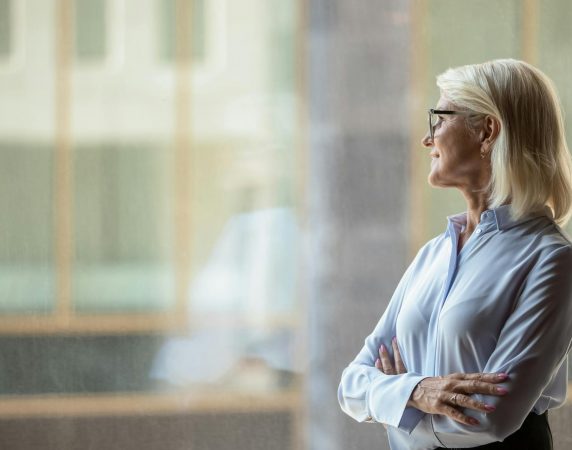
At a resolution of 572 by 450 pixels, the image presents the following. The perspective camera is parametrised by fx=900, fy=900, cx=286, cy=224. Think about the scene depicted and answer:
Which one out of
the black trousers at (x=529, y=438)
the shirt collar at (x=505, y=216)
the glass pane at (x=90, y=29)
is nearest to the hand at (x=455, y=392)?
the black trousers at (x=529, y=438)

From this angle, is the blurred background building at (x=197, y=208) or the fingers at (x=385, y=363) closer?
the fingers at (x=385, y=363)

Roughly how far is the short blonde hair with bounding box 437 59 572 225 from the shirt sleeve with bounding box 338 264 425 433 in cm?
40

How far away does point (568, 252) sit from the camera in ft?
6.23

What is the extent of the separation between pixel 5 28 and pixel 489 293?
2.16 m

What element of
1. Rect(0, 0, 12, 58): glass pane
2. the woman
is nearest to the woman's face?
the woman

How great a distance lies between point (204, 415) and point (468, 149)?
170 centimetres

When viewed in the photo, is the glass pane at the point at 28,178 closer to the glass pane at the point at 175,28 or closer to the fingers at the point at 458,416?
the glass pane at the point at 175,28

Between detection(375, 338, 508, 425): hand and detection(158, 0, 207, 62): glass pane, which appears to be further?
detection(158, 0, 207, 62): glass pane

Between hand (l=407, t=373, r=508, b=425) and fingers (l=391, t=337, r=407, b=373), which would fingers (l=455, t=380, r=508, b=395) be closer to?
hand (l=407, t=373, r=508, b=425)

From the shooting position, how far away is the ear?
2.02m

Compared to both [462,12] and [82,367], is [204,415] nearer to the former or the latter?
[82,367]

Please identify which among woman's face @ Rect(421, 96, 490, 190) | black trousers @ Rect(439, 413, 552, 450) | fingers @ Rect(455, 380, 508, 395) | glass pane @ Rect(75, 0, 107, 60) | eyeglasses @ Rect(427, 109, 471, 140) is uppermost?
glass pane @ Rect(75, 0, 107, 60)

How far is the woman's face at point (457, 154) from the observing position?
2.07m

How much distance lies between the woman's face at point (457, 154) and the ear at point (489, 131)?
0.5 inches
